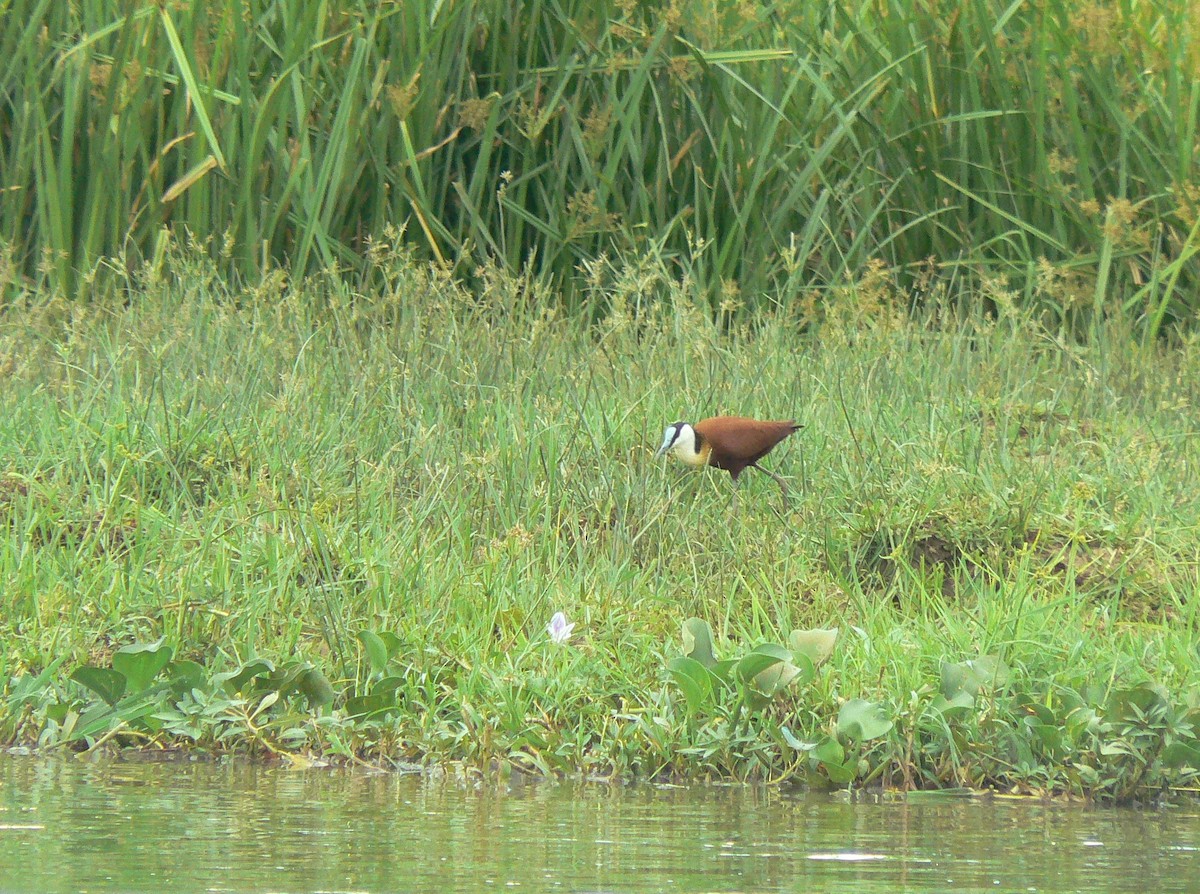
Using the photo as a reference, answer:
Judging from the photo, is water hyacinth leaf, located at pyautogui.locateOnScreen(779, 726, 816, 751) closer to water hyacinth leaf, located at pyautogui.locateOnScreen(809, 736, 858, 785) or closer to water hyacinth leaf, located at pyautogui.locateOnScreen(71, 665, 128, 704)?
water hyacinth leaf, located at pyautogui.locateOnScreen(809, 736, 858, 785)

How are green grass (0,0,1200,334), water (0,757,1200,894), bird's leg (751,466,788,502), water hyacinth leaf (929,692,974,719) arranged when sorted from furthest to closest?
1. green grass (0,0,1200,334)
2. bird's leg (751,466,788,502)
3. water hyacinth leaf (929,692,974,719)
4. water (0,757,1200,894)

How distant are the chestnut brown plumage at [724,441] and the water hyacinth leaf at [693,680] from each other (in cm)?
134

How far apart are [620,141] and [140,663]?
12.2 ft

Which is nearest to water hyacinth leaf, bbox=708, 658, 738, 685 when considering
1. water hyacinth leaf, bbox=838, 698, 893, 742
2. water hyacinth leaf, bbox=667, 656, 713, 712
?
water hyacinth leaf, bbox=667, 656, 713, 712

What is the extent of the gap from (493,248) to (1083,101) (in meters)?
2.58

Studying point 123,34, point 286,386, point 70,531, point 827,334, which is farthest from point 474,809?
point 123,34

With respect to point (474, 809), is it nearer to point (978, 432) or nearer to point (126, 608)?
point (126, 608)

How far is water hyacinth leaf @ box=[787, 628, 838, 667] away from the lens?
385cm

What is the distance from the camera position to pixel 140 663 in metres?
3.90

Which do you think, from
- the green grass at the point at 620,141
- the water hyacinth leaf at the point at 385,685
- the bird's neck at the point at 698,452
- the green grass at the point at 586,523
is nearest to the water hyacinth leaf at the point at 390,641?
the green grass at the point at 586,523

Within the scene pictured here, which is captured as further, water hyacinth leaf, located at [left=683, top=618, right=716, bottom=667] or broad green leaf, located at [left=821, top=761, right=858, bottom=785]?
water hyacinth leaf, located at [left=683, top=618, right=716, bottom=667]

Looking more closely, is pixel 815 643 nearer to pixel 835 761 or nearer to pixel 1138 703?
pixel 835 761

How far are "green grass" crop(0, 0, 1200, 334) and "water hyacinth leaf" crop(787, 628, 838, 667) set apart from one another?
2.82 meters

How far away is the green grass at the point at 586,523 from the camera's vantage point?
12.4ft
